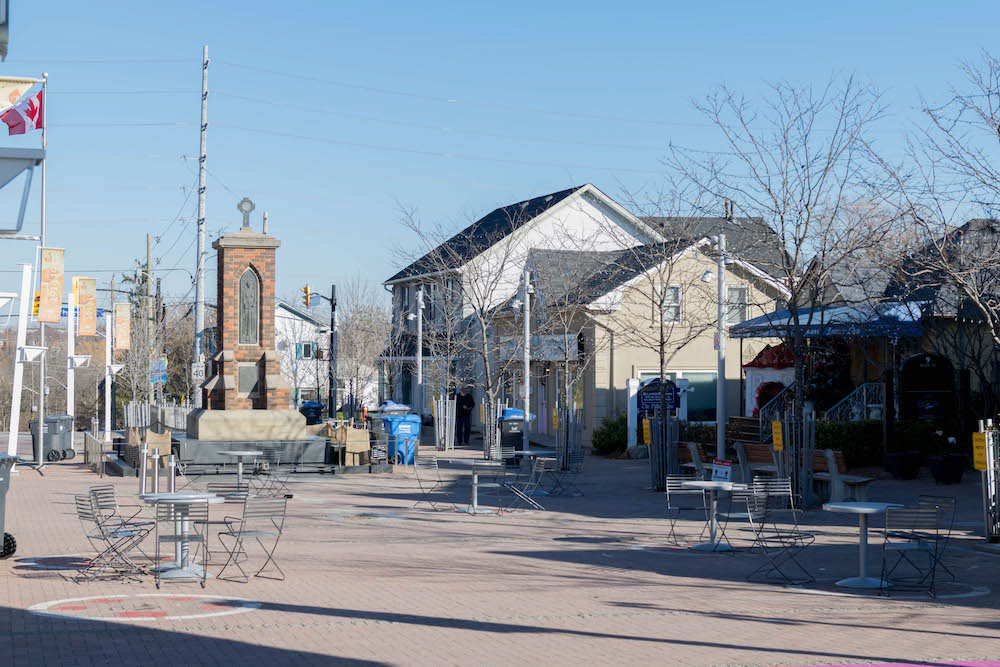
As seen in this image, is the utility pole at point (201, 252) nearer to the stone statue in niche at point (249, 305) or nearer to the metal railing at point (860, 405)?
the stone statue in niche at point (249, 305)

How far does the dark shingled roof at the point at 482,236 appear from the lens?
131ft

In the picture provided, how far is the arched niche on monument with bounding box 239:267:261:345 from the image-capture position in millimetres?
23969

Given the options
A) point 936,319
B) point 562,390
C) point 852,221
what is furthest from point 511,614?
point 562,390

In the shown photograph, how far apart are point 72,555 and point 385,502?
6.99 meters

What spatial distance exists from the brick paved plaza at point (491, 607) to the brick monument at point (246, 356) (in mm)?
7867

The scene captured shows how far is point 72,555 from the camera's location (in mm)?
12789

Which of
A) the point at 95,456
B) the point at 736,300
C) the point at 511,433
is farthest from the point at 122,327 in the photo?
the point at 736,300

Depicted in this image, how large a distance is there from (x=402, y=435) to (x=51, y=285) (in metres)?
9.08

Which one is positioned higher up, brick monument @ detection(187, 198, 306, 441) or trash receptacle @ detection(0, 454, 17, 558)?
brick monument @ detection(187, 198, 306, 441)

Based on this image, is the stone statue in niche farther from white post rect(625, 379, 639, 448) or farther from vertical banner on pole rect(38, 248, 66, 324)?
white post rect(625, 379, 639, 448)

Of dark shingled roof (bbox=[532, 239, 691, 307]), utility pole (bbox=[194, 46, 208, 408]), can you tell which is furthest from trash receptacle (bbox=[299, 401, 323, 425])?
dark shingled roof (bbox=[532, 239, 691, 307])

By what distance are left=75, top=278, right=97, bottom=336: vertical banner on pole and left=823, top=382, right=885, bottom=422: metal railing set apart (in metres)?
19.9

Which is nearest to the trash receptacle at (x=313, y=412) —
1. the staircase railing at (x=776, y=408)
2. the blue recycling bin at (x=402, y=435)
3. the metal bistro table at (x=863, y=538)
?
Answer: the blue recycling bin at (x=402, y=435)

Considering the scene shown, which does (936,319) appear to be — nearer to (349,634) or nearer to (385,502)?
(385,502)
